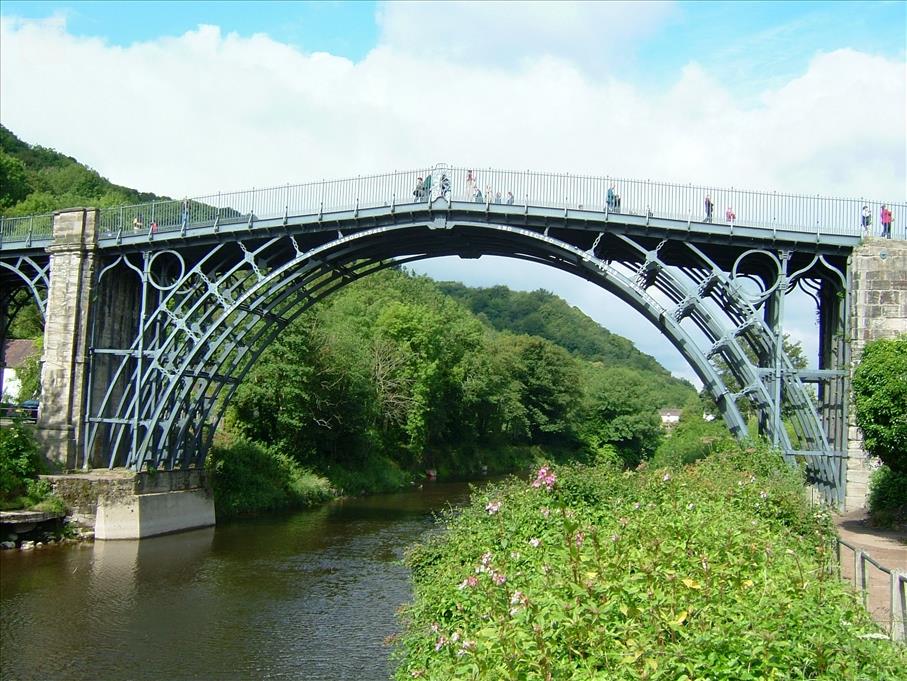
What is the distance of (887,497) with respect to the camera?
18531 millimetres

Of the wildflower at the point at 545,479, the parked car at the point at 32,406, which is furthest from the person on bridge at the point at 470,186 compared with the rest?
the parked car at the point at 32,406

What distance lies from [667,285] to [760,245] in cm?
301

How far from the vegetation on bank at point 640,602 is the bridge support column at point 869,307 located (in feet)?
31.5

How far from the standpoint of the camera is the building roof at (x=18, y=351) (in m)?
45.2

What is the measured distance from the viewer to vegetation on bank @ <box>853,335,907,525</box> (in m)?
16.3

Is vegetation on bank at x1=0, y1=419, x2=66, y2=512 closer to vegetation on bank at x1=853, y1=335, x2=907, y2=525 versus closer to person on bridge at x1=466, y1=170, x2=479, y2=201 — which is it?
person on bridge at x1=466, y1=170, x2=479, y2=201

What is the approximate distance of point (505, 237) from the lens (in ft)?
79.4

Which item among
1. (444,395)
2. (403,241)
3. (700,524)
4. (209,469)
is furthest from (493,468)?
(700,524)

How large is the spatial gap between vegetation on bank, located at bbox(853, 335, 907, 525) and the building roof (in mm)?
40410

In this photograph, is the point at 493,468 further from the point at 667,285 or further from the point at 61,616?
the point at 61,616

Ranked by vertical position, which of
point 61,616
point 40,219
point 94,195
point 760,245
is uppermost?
point 94,195

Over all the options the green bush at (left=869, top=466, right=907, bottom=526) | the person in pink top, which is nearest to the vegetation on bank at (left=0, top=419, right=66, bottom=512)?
the green bush at (left=869, top=466, right=907, bottom=526)

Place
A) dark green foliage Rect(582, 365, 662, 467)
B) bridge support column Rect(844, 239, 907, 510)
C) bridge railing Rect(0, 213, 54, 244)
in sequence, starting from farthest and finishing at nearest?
dark green foliage Rect(582, 365, 662, 467)
bridge railing Rect(0, 213, 54, 244)
bridge support column Rect(844, 239, 907, 510)

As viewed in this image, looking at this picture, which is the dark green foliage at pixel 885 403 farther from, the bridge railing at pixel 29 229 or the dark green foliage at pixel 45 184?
the dark green foliage at pixel 45 184
